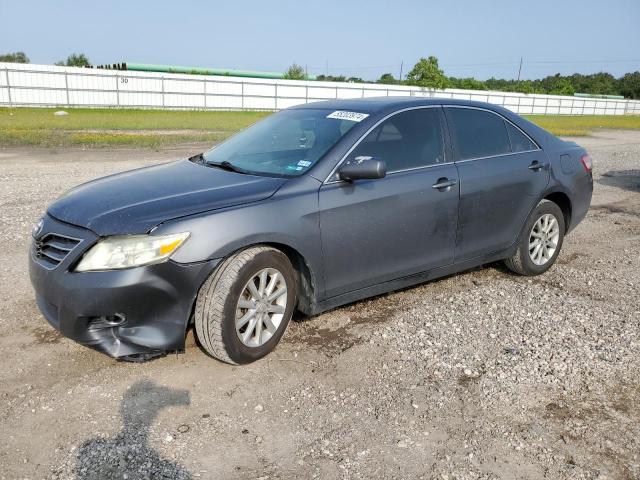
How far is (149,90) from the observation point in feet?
126

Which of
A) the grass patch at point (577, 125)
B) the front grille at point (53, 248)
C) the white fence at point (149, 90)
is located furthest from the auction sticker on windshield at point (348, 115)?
the white fence at point (149, 90)

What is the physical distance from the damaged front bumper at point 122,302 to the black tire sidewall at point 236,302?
0.20m

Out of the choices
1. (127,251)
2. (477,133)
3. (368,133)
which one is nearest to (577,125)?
(477,133)

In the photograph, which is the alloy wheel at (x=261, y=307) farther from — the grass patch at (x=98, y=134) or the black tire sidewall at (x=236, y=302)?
the grass patch at (x=98, y=134)

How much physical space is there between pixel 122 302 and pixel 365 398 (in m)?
1.51

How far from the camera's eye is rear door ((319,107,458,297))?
404 centimetres

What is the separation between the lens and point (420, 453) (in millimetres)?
2936

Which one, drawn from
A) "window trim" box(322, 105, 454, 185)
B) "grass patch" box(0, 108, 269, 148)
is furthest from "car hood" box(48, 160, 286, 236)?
"grass patch" box(0, 108, 269, 148)

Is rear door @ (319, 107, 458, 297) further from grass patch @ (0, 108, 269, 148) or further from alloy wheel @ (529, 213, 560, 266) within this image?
grass patch @ (0, 108, 269, 148)

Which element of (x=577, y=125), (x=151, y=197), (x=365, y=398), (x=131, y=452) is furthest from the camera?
(x=577, y=125)

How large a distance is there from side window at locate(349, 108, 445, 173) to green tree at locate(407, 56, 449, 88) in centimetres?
5673

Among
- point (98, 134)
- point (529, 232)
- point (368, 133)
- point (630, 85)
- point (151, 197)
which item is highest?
point (630, 85)

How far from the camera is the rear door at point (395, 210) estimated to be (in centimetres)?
404

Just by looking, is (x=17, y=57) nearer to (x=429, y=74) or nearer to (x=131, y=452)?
(x=429, y=74)
